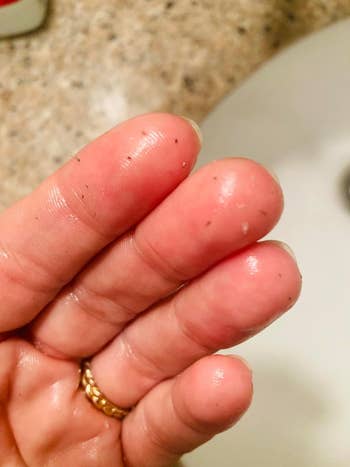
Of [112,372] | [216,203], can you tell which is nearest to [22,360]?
[112,372]

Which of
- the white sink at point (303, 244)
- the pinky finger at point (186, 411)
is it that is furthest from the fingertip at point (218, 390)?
the white sink at point (303, 244)

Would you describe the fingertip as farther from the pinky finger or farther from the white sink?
the white sink

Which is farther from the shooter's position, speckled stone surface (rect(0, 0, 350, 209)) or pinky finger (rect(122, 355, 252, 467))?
speckled stone surface (rect(0, 0, 350, 209))

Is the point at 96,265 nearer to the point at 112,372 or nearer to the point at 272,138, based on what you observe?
the point at 112,372

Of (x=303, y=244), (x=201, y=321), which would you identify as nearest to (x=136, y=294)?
(x=201, y=321)

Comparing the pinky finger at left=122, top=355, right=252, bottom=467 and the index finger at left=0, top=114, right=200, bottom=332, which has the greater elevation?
the index finger at left=0, top=114, right=200, bottom=332

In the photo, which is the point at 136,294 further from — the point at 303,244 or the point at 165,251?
the point at 303,244

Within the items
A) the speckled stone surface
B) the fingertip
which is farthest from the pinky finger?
the speckled stone surface
